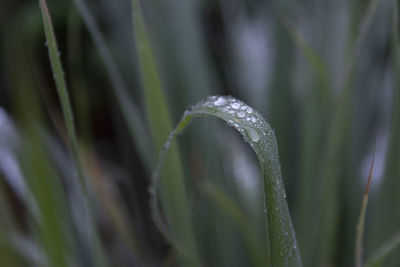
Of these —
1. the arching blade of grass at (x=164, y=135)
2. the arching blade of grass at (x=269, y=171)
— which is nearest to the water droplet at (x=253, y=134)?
the arching blade of grass at (x=269, y=171)

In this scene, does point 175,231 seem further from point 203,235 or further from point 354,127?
point 354,127

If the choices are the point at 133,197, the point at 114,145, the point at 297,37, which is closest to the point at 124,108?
the point at 297,37

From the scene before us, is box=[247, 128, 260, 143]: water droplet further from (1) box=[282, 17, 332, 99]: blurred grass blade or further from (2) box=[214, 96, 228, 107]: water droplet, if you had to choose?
(1) box=[282, 17, 332, 99]: blurred grass blade

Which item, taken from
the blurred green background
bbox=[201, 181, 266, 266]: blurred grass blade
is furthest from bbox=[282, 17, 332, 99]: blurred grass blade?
bbox=[201, 181, 266, 266]: blurred grass blade

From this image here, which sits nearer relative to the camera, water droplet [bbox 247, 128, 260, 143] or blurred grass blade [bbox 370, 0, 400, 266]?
A: water droplet [bbox 247, 128, 260, 143]

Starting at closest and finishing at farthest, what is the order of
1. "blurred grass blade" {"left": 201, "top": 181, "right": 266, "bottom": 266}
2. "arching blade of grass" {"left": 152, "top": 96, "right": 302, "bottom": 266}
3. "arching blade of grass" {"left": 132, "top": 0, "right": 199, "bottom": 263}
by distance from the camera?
1. "arching blade of grass" {"left": 152, "top": 96, "right": 302, "bottom": 266}
2. "arching blade of grass" {"left": 132, "top": 0, "right": 199, "bottom": 263}
3. "blurred grass blade" {"left": 201, "top": 181, "right": 266, "bottom": 266}

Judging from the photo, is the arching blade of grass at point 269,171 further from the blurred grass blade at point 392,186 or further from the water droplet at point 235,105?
the blurred grass blade at point 392,186

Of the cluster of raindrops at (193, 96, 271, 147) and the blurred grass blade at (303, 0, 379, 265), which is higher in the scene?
the cluster of raindrops at (193, 96, 271, 147)

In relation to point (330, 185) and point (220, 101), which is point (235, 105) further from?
point (330, 185)
